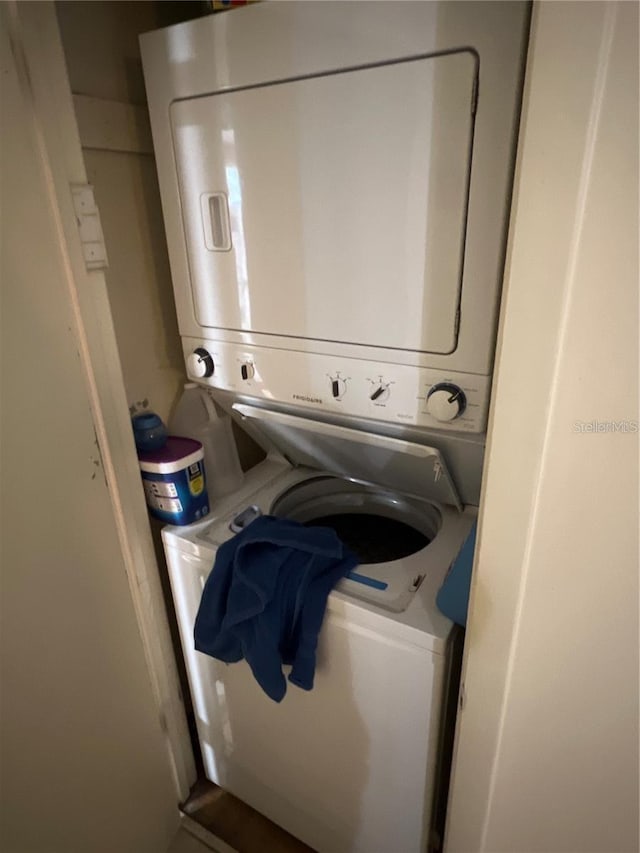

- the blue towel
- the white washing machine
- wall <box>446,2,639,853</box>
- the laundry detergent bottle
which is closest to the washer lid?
the white washing machine

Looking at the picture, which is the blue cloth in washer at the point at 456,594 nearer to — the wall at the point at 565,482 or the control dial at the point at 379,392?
the wall at the point at 565,482

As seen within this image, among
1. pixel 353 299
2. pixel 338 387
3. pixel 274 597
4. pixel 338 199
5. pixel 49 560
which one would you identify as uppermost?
pixel 338 199

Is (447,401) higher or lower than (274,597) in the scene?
higher

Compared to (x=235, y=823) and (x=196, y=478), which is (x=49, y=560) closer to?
(x=196, y=478)

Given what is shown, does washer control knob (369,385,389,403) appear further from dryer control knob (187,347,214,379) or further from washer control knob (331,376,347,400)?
dryer control knob (187,347,214,379)

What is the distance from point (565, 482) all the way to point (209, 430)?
112 centimetres

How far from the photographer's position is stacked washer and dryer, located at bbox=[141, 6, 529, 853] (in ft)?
3.07

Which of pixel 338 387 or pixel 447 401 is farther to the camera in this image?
pixel 338 387

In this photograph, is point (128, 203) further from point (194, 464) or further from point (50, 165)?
point (194, 464)

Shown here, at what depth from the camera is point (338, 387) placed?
1238mm

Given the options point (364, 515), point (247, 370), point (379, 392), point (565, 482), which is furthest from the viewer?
point (364, 515)

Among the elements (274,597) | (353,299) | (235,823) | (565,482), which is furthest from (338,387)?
(235,823)

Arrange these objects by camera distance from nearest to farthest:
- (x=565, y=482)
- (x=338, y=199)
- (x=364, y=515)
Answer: (x=565, y=482) → (x=338, y=199) → (x=364, y=515)

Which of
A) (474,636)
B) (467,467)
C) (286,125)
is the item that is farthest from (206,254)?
Result: (474,636)
